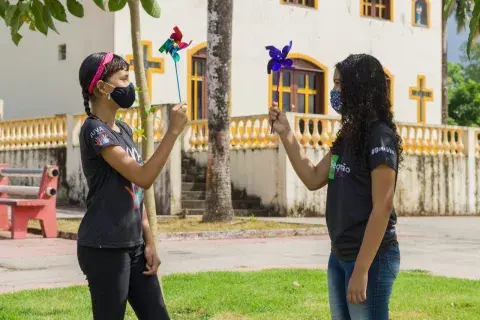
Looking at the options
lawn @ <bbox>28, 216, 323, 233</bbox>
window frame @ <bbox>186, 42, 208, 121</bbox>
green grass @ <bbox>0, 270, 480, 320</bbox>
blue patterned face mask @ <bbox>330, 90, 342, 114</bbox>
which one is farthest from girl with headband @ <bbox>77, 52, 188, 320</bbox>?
window frame @ <bbox>186, 42, 208, 121</bbox>

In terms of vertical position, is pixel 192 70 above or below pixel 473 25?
above

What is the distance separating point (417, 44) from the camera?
28.8 meters

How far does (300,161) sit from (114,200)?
2.85 ft

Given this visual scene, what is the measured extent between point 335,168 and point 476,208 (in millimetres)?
20068

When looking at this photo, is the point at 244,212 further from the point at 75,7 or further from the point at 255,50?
the point at 75,7

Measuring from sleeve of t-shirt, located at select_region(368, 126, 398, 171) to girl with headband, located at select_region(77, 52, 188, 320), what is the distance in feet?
2.60

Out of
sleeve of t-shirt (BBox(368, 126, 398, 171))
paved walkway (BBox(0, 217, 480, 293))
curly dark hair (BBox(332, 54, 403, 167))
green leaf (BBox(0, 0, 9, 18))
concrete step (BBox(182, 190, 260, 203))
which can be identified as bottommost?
paved walkway (BBox(0, 217, 480, 293))

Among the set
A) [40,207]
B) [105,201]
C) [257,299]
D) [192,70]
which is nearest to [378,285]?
[105,201]

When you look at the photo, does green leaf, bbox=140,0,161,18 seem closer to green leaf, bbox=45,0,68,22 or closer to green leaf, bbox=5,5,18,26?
green leaf, bbox=45,0,68,22

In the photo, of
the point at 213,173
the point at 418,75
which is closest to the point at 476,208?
the point at 418,75

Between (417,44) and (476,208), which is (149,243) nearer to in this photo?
(476,208)

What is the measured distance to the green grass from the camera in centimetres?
654

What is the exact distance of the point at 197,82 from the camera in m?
23.9

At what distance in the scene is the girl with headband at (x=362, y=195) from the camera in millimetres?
3602
